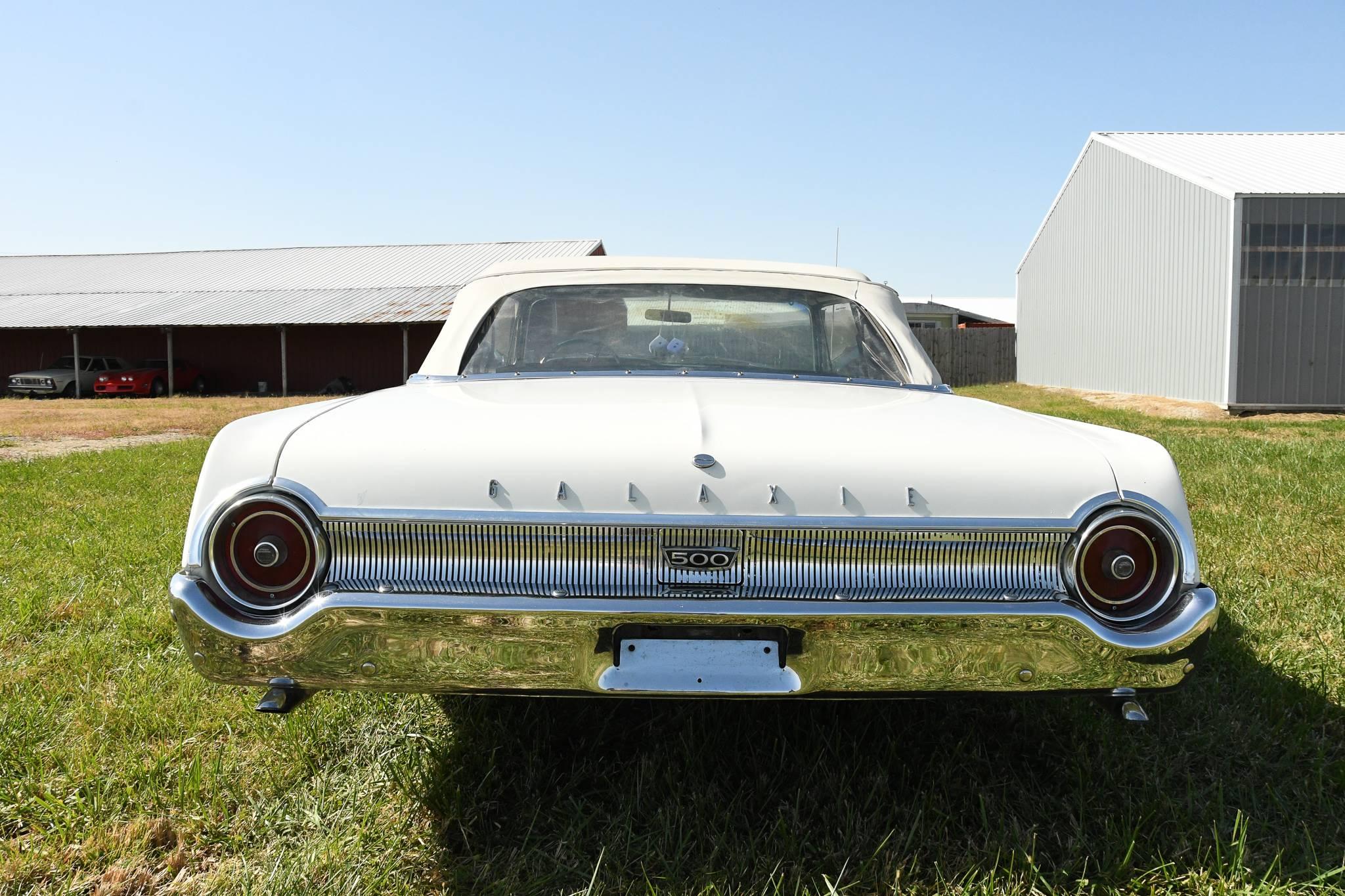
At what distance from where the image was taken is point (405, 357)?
23.5 metres

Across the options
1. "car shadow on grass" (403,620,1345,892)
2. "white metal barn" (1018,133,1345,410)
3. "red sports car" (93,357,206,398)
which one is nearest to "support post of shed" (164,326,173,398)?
"red sports car" (93,357,206,398)

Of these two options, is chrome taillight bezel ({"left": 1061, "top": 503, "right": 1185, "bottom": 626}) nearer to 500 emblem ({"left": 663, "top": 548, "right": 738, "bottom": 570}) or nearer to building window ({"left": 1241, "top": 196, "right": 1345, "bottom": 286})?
500 emblem ({"left": 663, "top": 548, "right": 738, "bottom": 570})

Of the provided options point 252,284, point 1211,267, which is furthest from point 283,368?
point 1211,267

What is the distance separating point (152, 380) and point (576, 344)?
26.7m

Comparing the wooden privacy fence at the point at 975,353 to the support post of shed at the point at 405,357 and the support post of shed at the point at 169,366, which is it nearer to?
the support post of shed at the point at 405,357

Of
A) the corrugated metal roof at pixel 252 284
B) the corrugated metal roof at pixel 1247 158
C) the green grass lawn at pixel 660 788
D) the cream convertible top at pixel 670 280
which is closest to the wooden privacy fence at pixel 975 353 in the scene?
the corrugated metal roof at pixel 1247 158

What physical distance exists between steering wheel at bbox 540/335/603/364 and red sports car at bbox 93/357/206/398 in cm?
2622

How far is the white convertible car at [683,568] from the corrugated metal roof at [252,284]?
22.6m

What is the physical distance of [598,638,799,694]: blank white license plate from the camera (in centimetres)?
185

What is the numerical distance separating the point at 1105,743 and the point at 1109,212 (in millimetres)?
20410

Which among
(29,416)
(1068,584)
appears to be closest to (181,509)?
(1068,584)

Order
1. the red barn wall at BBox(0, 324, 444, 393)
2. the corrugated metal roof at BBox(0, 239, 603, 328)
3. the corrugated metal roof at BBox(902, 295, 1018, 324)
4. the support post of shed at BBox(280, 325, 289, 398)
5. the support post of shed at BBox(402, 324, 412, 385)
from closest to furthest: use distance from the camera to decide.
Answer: the support post of shed at BBox(402, 324, 412, 385) < the support post of shed at BBox(280, 325, 289, 398) < the corrugated metal roof at BBox(0, 239, 603, 328) < the red barn wall at BBox(0, 324, 444, 393) < the corrugated metal roof at BBox(902, 295, 1018, 324)

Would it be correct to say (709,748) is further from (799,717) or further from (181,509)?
(181,509)

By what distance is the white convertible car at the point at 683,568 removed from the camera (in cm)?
183
